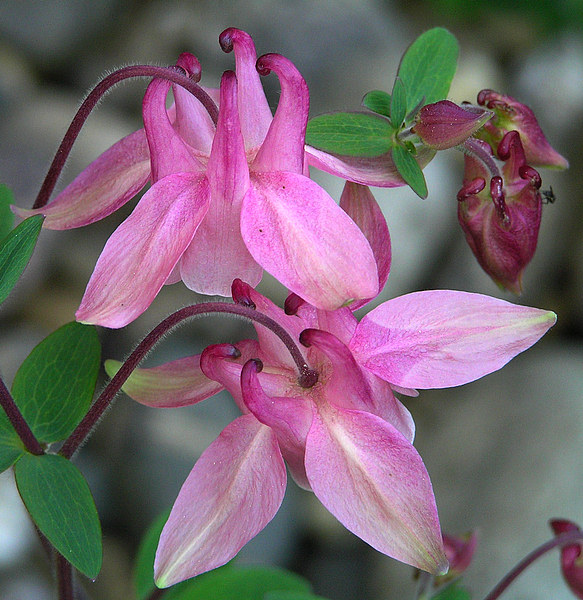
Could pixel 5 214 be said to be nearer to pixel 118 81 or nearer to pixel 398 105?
pixel 118 81

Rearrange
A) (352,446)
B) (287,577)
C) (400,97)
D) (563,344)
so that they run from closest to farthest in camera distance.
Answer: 1. (352,446)
2. (400,97)
3. (287,577)
4. (563,344)

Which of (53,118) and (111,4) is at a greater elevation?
(111,4)

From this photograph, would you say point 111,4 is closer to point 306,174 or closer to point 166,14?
point 166,14

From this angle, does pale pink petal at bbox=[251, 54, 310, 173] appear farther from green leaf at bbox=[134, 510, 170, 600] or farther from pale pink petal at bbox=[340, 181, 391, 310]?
green leaf at bbox=[134, 510, 170, 600]

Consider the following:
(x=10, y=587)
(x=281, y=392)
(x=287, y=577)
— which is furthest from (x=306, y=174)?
(x=10, y=587)

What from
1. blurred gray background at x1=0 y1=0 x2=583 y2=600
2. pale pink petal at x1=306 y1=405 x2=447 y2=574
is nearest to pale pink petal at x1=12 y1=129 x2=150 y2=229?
pale pink petal at x1=306 y1=405 x2=447 y2=574

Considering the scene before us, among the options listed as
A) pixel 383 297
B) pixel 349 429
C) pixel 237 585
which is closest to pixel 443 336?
pixel 349 429

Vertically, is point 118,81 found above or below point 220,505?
above
